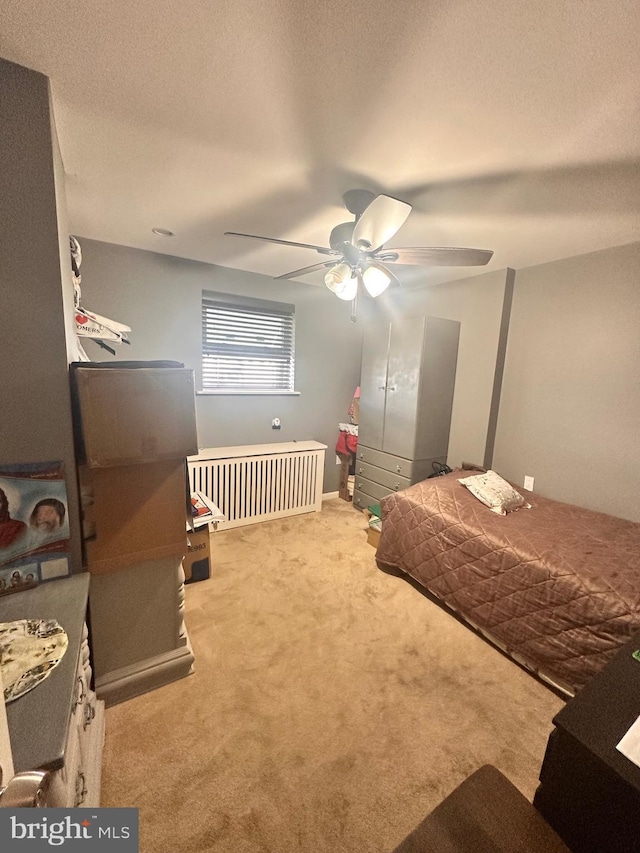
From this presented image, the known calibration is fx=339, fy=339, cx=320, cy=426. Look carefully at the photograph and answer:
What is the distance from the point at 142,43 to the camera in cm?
102

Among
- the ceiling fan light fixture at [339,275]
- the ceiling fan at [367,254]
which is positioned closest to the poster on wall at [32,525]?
the ceiling fan at [367,254]

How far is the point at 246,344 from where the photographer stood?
3.31 m

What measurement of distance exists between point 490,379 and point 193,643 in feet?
9.63

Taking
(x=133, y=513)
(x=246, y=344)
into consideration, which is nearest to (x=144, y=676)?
(x=133, y=513)

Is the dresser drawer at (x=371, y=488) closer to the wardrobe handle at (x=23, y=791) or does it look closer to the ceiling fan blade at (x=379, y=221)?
the ceiling fan blade at (x=379, y=221)

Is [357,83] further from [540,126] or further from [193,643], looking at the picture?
[193,643]

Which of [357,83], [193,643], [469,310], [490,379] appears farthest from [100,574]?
[469,310]

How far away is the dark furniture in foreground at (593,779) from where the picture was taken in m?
0.68

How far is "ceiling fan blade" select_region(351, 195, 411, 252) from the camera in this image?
1391 mm

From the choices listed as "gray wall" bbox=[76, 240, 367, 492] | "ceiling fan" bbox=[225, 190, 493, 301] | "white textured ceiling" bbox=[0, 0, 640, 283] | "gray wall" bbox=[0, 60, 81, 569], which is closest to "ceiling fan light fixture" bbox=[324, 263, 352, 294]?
"ceiling fan" bbox=[225, 190, 493, 301]

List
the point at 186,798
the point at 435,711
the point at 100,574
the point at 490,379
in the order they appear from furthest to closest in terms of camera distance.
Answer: the point at 490,379, the point at 435,711, the point at 100,574, the point at 186,798

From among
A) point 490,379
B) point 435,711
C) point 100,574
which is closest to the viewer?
point 100,574

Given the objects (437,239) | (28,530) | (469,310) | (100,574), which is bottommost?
(100,574)

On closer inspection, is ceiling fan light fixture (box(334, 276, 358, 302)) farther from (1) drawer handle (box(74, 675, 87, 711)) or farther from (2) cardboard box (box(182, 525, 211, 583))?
(1) drawer handle (box(74, 675, 87, 711))
